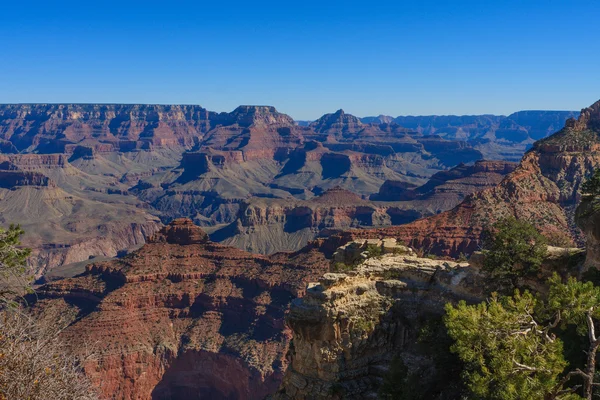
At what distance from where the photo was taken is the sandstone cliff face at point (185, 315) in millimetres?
71812

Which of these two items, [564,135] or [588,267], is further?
[564,135]

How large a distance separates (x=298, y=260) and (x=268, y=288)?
348 inches

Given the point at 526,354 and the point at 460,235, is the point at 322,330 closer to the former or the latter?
the point at 526,354

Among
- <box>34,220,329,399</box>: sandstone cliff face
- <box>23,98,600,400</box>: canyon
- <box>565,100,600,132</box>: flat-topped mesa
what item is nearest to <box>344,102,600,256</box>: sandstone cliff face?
<box>23,98,600,400</box>: canyon

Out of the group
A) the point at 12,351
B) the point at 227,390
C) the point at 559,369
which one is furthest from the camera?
the point at 227,390

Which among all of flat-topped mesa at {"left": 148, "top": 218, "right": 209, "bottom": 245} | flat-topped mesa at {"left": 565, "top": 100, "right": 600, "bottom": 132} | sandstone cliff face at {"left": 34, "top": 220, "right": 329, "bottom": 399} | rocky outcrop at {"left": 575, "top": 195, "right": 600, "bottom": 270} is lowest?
sandstone cliff face at {"left": 34, "top": 220, "right": 329, "bottom": 399}

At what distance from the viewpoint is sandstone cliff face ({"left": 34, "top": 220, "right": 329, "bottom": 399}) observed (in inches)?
2827

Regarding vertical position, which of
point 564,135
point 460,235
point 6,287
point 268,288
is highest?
point 564,135

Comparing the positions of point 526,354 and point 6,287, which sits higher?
point 6,287

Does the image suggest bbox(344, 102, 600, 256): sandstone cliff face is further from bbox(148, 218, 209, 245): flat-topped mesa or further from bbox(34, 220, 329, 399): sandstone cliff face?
bbox(148, 218, 209, 245): flat-topped mesa

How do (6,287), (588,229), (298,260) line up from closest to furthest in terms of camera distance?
(6,287)
(588,229)
(298,260)

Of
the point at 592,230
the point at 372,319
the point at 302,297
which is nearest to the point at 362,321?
the point at 372,319

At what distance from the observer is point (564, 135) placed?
331ft

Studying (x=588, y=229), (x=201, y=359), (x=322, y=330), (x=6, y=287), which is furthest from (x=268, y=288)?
(x=6, y=287)
